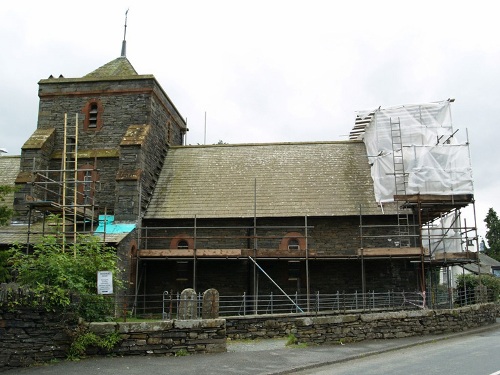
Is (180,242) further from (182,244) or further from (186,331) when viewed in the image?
(186,331)

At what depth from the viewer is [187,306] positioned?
1484 cm

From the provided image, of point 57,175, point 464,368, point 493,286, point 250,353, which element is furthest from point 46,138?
point 493,286

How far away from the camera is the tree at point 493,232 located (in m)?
73.2

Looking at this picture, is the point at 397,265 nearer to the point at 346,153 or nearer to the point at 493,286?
the point at 346,153

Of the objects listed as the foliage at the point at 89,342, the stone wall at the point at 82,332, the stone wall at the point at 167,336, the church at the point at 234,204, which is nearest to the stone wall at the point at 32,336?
the stone wall at the point at 82,332

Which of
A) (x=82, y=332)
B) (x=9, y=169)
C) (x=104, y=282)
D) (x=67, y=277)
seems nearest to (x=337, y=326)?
(x=104, y=282)

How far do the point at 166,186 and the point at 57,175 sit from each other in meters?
5.57

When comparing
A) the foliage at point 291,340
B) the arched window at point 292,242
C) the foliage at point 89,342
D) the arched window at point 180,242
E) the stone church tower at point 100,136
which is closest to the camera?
the foliage at point 89,342

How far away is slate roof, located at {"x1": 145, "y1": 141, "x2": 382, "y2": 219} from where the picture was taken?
985 inches

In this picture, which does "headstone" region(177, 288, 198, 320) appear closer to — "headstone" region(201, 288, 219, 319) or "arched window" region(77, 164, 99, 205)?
"headstone" region(201, 288, 219, 319)

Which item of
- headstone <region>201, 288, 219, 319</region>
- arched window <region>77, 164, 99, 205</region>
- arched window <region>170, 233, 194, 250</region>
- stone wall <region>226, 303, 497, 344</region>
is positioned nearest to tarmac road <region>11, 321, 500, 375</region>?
stone wall <region>226, 303, 497, 344</region>

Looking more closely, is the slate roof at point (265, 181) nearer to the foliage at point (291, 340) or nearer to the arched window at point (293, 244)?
the arched window at point (293, 244)

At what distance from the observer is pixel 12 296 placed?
11.6 m

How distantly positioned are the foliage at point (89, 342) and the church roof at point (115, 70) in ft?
62.6
